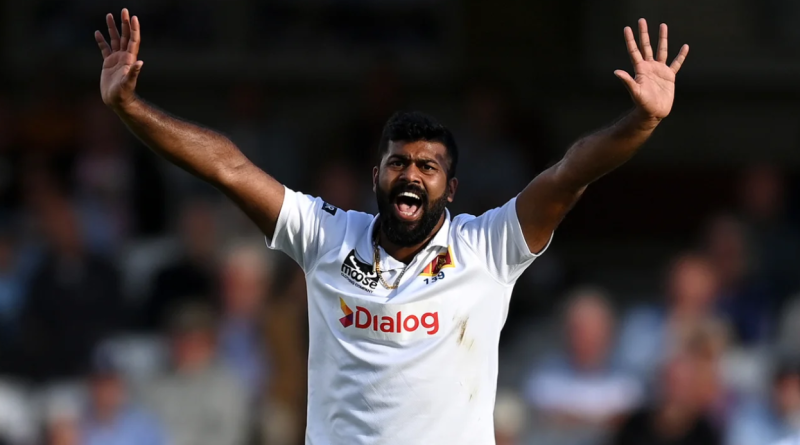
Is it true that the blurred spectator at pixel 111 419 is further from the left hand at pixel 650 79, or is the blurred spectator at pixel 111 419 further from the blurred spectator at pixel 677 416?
the left hand at pixel 650 79

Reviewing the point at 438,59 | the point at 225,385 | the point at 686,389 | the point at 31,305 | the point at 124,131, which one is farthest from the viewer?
the point at 438,59

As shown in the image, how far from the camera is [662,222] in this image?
1262 centimetres

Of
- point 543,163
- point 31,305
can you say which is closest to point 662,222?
point 543,163

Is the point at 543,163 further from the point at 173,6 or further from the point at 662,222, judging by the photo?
the point at 173,6

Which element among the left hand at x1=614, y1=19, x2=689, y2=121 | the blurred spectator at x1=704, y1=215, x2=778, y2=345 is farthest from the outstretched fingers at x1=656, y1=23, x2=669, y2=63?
the blurred spectator at x1=704, y1=215, x2=778, y2=345

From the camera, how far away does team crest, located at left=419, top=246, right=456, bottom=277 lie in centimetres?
533

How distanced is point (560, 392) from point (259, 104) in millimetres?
4280

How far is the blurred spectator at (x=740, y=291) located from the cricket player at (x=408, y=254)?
16.6 ft

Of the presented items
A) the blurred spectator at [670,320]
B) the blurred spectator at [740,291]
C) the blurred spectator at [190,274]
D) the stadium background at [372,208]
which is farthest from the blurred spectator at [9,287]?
the blurred spectator at [740,291]

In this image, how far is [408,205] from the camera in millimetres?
5289

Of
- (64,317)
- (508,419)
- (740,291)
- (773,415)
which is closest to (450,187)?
(508,419)

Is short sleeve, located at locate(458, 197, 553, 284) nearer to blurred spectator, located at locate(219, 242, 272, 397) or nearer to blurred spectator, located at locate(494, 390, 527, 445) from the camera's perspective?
blurred spectator, located at locate(494, 390, 527, 445)

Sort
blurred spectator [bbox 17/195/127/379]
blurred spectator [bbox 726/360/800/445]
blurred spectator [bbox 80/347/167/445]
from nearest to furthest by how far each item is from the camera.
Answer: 1. blurred spectator [bbox 726/360/800/445]
2. blurred spectator [bbox 80/347/167/445]
3. blurred spectator [bbox 17/195/127/379]

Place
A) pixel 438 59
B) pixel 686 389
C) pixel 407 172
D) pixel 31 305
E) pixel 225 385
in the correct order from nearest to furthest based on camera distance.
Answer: pixel 407 172, pixel 686 389, pixel 225 385, pixel 31 305, pixel 438 59
